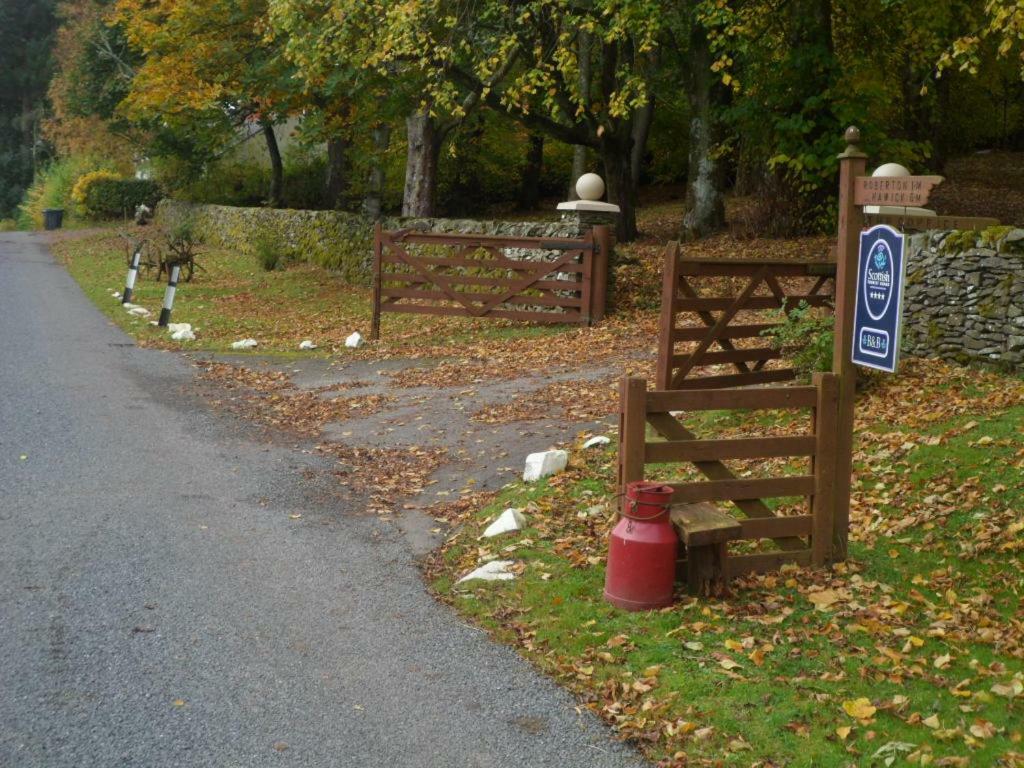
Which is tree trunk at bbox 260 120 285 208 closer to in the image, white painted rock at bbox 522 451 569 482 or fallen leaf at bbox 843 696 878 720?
white painted rock at bbox 522 451 569 482

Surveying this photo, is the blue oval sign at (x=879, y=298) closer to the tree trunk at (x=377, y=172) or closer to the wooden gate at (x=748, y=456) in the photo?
the wooden gate at (x=748, y=456)

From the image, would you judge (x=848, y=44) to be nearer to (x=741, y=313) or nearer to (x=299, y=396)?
(x=741, y=313)

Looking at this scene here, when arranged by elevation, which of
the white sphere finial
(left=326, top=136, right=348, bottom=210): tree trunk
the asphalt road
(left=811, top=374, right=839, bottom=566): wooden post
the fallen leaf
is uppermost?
(left=326, top=136, right=348, bottom=210): tree trunk

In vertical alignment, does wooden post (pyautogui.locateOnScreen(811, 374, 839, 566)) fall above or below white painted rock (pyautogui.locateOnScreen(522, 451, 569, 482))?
above

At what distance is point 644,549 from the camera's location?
609 cm

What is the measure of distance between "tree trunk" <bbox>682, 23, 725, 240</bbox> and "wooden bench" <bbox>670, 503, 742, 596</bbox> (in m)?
17.0

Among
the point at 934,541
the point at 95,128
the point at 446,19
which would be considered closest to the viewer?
the point at 934,541

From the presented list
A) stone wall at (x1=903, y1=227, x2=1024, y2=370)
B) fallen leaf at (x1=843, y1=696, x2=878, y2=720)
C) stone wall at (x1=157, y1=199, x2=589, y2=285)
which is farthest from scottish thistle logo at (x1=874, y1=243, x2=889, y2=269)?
stone wall at (x1=157, y1=199, x2=589, y2=285)

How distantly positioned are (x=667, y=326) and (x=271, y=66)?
688 inches

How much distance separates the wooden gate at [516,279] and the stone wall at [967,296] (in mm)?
6045

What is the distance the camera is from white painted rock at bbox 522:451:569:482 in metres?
9.05

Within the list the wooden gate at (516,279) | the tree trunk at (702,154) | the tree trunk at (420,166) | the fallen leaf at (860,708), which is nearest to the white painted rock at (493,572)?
the fallen leaf at (860,708)

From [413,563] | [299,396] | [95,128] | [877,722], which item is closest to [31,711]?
[413,563]

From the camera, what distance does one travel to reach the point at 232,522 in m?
8.20
